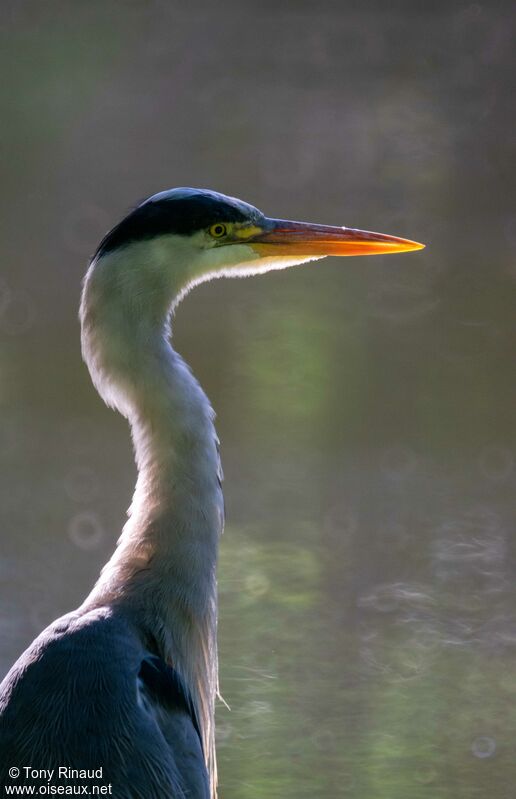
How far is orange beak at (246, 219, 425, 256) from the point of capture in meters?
2.23

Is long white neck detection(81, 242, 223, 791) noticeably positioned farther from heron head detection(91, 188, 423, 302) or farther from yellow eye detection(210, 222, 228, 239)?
yellow eye detection(210, 222, 228, 239)

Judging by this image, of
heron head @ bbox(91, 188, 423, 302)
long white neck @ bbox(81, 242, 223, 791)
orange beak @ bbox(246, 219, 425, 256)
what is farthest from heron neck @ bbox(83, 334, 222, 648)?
orange beak @ bbox(246, 219, 425, 256)

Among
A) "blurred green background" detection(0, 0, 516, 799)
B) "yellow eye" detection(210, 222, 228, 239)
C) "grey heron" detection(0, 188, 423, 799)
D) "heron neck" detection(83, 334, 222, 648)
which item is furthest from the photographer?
"blurred green background" detection(0, 0, 516, 799)

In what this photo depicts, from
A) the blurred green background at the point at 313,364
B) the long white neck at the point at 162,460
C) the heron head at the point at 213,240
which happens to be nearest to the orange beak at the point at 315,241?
the heron head at the point at 213,240

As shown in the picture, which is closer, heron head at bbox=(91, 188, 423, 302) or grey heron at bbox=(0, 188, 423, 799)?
grey heron at bbox=(0, 188, 423, 799)

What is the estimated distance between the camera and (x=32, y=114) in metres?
8.30

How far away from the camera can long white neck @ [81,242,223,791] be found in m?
2.01

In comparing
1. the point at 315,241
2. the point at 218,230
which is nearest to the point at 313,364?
the point at 315,241

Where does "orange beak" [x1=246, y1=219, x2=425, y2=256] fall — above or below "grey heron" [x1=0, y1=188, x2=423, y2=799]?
above

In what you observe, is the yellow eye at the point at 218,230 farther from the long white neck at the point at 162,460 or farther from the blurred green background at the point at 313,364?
the blurred green background at the point at 313,364

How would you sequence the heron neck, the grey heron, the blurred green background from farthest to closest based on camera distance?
the blurred green background < the heron neck < the grey heron

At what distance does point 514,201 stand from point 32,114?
2.88m

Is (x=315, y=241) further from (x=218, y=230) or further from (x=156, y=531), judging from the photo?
(x=156, y=531)

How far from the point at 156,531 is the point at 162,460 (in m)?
0.10
